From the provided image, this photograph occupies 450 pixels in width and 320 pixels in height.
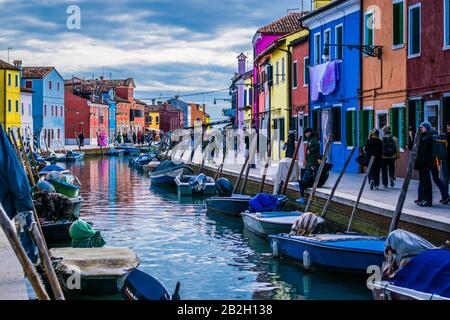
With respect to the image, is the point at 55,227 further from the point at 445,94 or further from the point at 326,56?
the point at 326,56

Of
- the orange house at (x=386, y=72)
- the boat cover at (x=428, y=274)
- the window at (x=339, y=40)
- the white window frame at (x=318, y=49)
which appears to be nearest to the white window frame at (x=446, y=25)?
the orange house at (x=386, y=72)

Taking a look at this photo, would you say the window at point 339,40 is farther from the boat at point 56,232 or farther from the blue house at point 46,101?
the blue house at point 46,101

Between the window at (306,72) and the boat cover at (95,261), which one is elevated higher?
the window at (306,72)

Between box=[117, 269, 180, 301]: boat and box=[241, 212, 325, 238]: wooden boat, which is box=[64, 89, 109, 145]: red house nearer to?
box=[241, 212, 325, 238]: wooden boat

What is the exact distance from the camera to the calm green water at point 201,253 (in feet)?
39.7

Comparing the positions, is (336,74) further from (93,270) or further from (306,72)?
(93,270)

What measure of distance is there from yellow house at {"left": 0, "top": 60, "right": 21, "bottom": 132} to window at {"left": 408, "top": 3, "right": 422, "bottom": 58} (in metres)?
44.6

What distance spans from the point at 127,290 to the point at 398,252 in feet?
10.3

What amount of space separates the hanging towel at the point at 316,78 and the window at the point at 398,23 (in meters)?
5.93

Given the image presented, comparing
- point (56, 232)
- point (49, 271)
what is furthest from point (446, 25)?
point (49, 271)

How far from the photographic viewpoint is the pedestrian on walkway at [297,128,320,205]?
62.7 feet

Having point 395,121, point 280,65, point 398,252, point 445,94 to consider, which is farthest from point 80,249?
point 280,65

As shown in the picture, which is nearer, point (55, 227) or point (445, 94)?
point (55, 227)

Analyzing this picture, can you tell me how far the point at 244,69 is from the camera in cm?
6988
